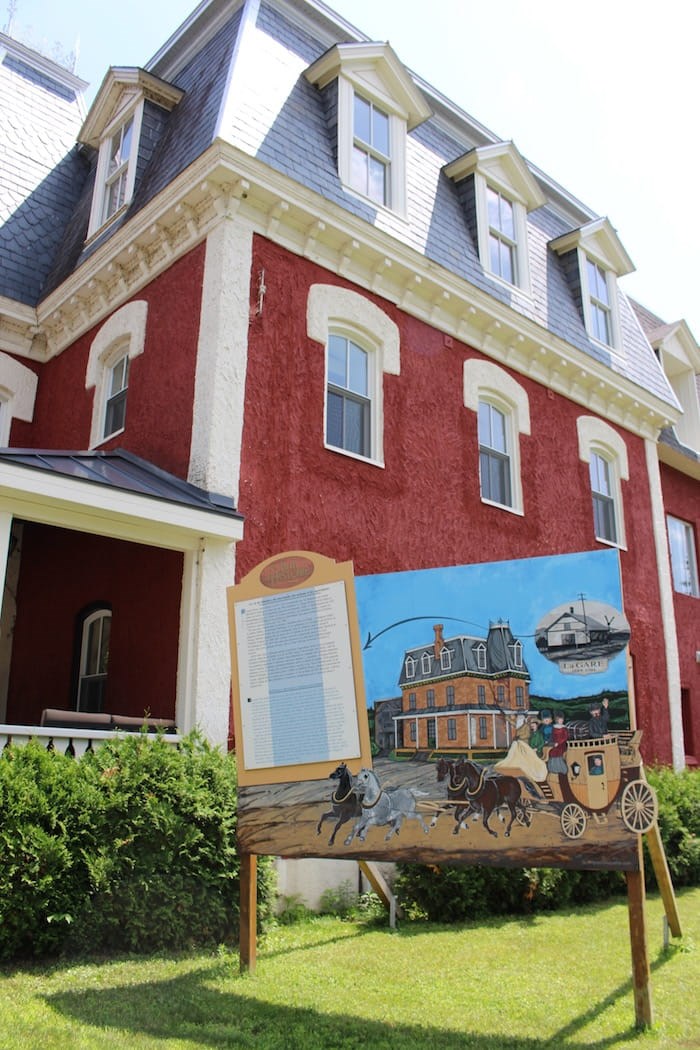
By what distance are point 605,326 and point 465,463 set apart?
5.30m

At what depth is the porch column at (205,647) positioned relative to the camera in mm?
8633

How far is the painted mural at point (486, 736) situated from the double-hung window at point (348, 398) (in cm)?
518

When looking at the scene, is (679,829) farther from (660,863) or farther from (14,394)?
(14,394)

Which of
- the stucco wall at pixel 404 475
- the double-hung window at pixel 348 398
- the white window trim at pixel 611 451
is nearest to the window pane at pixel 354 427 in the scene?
the double-hung window at pixel 348 398

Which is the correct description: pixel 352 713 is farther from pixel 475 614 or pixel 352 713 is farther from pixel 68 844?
pixel 68 844

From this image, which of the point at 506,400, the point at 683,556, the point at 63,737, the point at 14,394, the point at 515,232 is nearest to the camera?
the point at 63,737

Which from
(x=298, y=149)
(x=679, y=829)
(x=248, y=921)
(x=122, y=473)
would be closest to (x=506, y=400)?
(x=298, y=149)

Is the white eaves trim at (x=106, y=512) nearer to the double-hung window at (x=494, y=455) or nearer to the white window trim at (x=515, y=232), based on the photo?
the double-hung window at (x=494, y=455)

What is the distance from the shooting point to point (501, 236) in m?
14.0

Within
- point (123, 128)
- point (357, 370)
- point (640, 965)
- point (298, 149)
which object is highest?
point (123, 128)

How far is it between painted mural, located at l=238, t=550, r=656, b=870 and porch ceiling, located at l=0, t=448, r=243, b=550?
2980 millimetres

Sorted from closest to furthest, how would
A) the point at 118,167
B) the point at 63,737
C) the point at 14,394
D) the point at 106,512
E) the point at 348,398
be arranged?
the point at 63,737
the point at 106,512
the point at 348,398
the point at 118,167
the point at 14,394

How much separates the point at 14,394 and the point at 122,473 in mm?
5480

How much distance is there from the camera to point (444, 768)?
5.45 m
